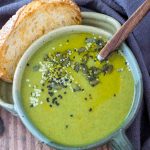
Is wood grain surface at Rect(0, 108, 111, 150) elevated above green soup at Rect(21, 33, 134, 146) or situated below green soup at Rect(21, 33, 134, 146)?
below

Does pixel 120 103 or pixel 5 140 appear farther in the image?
pixel 5 140

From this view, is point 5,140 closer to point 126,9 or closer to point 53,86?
point 53,86

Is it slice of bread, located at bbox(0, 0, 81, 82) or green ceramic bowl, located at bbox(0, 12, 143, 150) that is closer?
green ceramic bowl, located at bbox(0, 12, 143, 150)

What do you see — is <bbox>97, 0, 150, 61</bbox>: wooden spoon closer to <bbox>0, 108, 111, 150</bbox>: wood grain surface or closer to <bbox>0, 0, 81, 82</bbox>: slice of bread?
<bbox>0, 0, 81, 82</bbox>: slice of bread

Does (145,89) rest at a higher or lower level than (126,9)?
lower

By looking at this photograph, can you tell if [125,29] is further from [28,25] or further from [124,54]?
[28,25]

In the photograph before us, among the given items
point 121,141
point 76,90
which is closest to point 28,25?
point 76,90

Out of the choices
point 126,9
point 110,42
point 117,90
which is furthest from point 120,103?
point 126,9

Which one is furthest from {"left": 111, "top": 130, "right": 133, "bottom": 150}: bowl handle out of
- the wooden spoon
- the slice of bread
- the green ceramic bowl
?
the slice of bread
